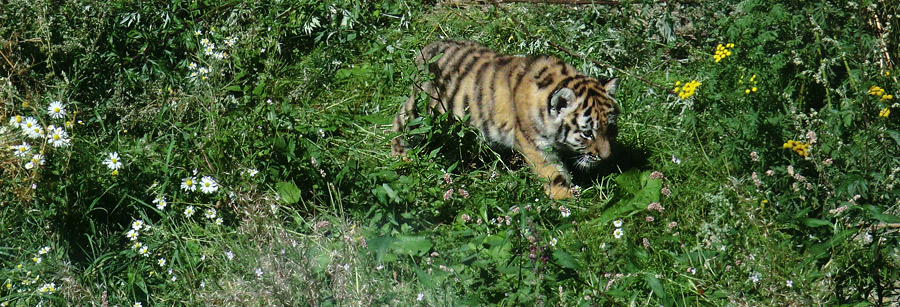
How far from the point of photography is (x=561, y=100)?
5.25 m

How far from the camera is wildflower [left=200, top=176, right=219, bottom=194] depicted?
472 cm

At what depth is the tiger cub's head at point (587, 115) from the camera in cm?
522

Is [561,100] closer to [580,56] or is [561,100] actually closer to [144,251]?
[580,56]

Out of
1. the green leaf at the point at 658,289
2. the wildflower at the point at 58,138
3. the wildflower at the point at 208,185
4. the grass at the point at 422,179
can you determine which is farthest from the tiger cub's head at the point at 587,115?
the wildflower at the point at 58,138

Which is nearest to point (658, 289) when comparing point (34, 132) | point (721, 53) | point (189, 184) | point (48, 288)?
point (721, 53)

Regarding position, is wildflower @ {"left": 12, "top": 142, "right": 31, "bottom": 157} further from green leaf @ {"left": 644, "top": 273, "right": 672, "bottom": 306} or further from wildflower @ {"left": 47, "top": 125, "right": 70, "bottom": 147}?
green leaf @ {"left": 644, "top": 273, "right": 672, "bottom": 306}

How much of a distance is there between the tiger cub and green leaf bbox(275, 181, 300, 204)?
30.1 inches

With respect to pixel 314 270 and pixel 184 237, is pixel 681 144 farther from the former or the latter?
pixel 184 237

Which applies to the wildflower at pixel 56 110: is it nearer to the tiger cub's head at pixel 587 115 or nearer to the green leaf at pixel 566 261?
the tiger cub's head at pixel 587 115

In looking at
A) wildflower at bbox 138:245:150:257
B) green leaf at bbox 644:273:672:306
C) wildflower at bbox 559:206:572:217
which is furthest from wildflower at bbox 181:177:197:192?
green leaf at bbox 644:273:672:306

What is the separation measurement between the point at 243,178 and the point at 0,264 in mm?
1221

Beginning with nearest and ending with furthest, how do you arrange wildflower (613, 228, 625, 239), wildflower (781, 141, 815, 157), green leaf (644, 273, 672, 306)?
green leaf (644, 273, 672, 306) < wildflower (781, 141, 815, 157) < wildflower (613, 228, 625, 239)

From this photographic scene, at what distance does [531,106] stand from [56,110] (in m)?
2.61

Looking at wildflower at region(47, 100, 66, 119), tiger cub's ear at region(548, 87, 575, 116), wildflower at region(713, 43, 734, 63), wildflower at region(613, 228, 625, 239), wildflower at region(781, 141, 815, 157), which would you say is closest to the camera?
Result: wildflower at region(781, 141, 815, 157)
